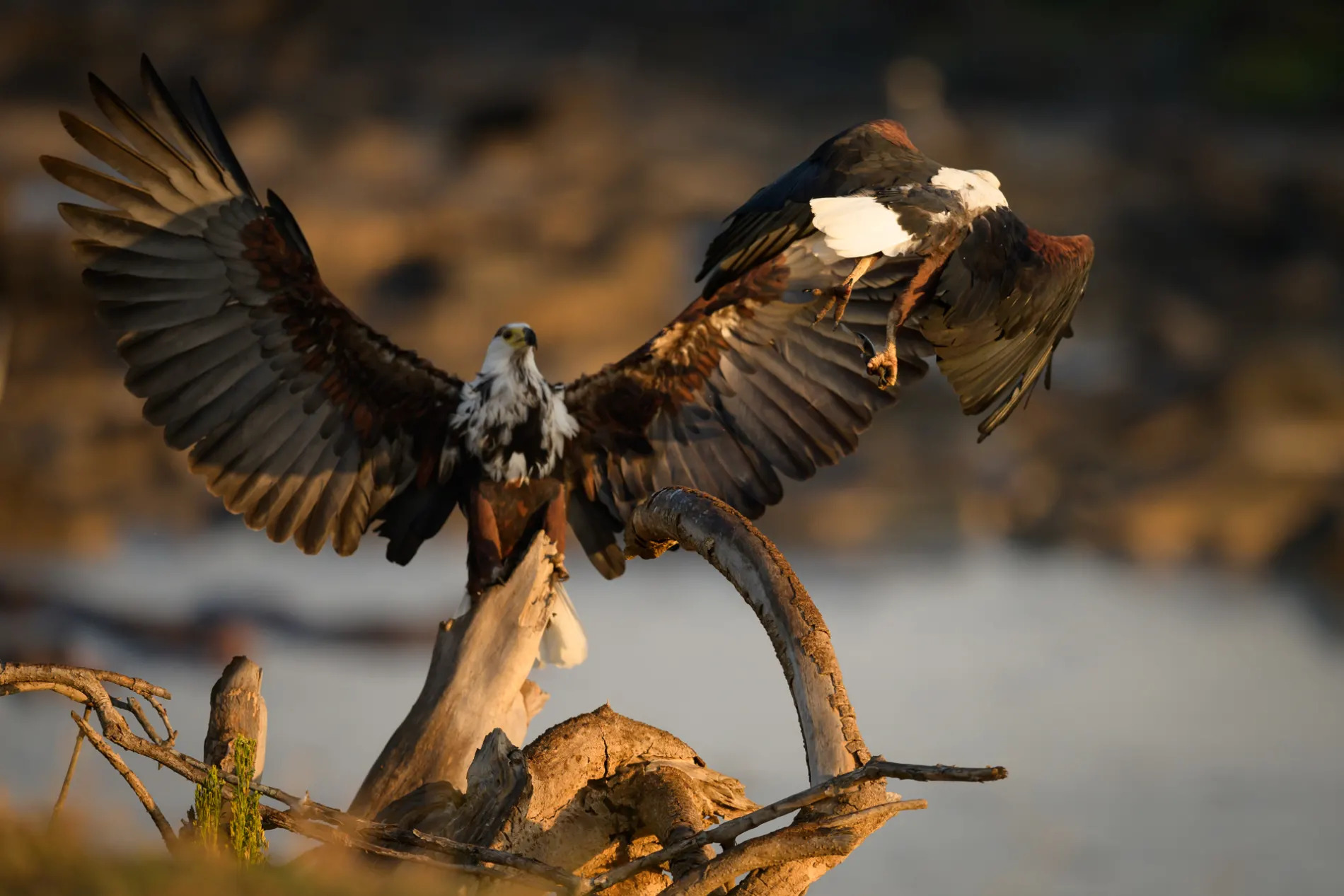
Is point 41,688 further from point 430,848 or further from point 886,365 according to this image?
point 886,365

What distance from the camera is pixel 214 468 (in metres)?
3.31

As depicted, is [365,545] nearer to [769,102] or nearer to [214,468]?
[769,102]

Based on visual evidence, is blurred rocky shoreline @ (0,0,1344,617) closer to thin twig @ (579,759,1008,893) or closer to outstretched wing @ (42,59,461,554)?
outstretched wing @ (42,59,461,554)

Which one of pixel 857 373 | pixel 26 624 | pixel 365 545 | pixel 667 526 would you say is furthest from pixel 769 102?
pixel 667 526

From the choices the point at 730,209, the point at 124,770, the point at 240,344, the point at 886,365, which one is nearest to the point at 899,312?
the point at 886,365

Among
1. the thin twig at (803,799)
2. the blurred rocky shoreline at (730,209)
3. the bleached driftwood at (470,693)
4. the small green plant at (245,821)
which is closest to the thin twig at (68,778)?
the small green plant at (245,821)

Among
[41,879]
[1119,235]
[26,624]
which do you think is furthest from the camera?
[1119,235]

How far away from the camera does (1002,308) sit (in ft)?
9.52

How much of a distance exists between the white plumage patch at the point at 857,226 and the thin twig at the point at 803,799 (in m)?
0.87

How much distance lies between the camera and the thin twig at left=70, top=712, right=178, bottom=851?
2.06 metres

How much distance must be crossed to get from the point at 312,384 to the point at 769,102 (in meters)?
10.1

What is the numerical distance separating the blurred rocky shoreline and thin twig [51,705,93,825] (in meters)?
7.86

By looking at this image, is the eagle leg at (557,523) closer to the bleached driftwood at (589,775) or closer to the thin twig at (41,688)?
the bleached driftwood at (589,775)

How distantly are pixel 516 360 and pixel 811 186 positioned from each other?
934 mm
